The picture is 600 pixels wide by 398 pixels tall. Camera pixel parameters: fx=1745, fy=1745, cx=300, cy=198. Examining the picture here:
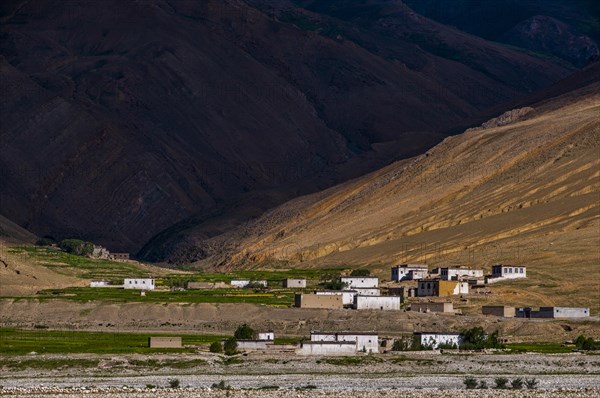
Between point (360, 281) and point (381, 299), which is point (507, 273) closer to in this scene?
point (360, 281)

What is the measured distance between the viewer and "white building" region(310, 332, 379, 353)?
→ 8781 cm

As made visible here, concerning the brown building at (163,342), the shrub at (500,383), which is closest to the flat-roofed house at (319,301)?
the brown building at (163,342)

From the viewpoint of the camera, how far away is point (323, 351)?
86.0m

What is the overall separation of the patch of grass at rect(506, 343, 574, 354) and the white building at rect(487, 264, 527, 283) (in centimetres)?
2490

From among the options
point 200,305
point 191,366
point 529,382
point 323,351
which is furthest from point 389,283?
point 529,382

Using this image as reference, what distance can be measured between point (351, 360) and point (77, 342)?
16.3 m

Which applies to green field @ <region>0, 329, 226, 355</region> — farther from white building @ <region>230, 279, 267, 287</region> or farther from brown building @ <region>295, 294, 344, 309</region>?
white building @ <region>230, 279, 267, 287</region>

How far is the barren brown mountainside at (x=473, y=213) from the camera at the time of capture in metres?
130

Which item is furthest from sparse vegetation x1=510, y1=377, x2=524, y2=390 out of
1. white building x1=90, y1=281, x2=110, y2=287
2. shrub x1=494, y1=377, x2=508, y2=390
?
white building x1=90, y1=281, x2=110, y2=287

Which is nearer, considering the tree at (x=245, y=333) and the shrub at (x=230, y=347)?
the shrub at (x=230, y=347)

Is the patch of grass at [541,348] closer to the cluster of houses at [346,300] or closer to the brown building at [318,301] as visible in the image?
the cluster of houses at [346,300]

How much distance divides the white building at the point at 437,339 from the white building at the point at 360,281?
2513cm

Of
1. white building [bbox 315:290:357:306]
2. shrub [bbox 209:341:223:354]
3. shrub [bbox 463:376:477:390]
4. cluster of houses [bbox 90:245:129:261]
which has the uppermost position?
cluster of houses [bbox 90:245:129:261]

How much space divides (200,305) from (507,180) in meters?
56.8
